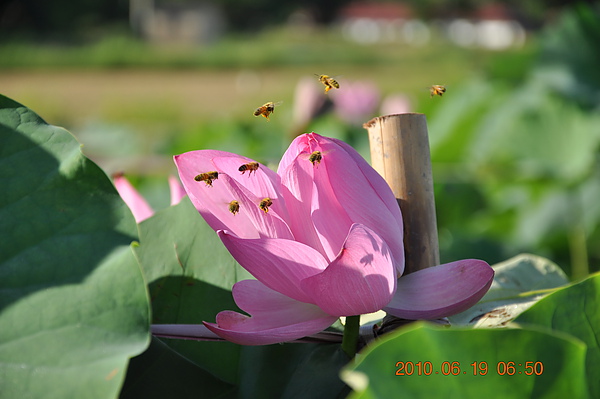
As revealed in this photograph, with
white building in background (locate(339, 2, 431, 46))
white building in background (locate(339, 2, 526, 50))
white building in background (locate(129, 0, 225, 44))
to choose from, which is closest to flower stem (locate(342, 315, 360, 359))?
white building in background (locate(129, 0, 225, 44))

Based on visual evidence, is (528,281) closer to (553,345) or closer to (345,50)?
(553,345)

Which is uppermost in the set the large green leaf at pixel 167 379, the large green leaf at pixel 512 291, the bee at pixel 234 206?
the bee at pixel 234 206

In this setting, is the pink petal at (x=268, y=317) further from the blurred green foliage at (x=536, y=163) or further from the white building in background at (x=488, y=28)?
the white building in background at (x=488, y=28)

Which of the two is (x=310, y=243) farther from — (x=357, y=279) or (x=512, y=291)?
(x=512, y=291)

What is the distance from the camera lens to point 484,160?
6.50ft

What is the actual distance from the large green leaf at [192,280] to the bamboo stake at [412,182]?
0.32 ft

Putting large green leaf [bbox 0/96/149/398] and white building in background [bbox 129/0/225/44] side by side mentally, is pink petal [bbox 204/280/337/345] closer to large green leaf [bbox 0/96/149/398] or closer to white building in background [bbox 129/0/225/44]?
large green leaf [bbox 0/96/149/398]

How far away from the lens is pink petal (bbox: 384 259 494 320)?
1.01ft

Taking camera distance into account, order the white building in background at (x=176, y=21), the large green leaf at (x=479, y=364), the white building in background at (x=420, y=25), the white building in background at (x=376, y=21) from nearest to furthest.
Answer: the large green leaf at (x=479, y=364), the white building in background at (x=176, y=21), the white building in background at (x=420, y=25), the white building in background at (x=376, y=21)

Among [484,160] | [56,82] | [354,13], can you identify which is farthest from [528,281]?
[354,13]

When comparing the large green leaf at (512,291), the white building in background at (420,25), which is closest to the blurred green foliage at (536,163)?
the large green leaf at (512,291)

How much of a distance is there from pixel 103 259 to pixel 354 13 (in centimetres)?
3196

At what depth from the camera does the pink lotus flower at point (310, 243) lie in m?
0.29
